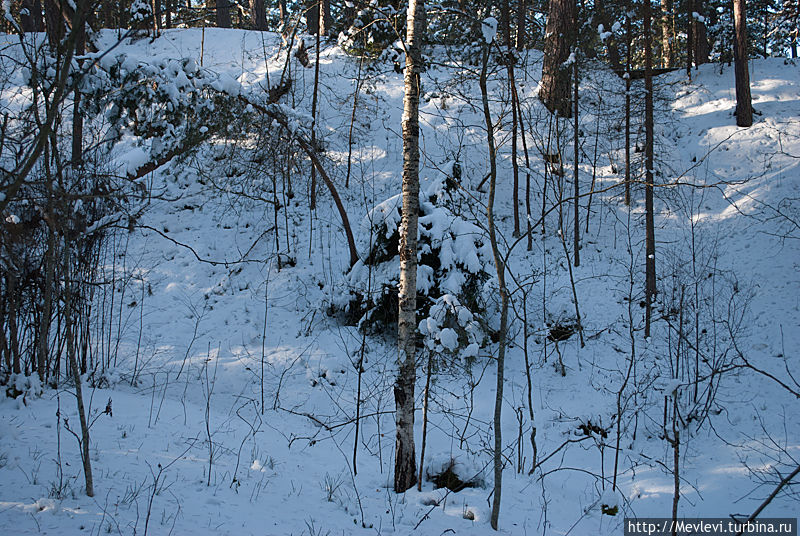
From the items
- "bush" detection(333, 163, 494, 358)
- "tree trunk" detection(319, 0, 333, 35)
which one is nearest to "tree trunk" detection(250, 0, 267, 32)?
"tree trunk" detection(319, 0, 333, 35)

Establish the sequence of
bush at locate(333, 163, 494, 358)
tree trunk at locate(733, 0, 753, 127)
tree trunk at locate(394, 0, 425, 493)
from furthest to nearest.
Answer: tree trunk at locate(733, 0, 753, 127) → bush at locate(333, 163, 494, 358) → tree trunk at locate(394, 0, 425, 493)

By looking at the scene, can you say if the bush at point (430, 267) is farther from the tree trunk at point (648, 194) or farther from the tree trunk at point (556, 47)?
the tree trunk at point (556, 47)

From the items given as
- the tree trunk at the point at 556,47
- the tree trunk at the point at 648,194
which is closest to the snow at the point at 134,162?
the tree trunk at the point at 648,194

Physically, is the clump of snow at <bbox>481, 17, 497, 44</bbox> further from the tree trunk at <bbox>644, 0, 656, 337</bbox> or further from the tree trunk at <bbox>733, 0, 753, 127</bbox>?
the tree trunk at <bbox>733, 0, 753, 127</bbox>

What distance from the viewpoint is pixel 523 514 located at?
5105 millimetres

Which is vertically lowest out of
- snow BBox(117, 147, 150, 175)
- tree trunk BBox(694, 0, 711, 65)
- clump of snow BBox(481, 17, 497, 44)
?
snow BBox(117, 147, 150, 175)

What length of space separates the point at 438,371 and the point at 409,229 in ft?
15.5

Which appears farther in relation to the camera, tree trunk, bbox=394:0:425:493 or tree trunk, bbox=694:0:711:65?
tree trunk, bbox=694:0:711:65

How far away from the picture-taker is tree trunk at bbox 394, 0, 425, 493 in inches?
185

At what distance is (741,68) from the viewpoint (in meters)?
14.1

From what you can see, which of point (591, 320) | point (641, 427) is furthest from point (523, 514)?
point (591, 320)

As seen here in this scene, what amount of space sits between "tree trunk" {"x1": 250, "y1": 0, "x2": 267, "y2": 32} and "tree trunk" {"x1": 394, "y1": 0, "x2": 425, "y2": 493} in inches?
769

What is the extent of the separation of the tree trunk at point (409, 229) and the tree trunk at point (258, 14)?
1954 centimetres

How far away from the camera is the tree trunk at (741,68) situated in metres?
13.6
